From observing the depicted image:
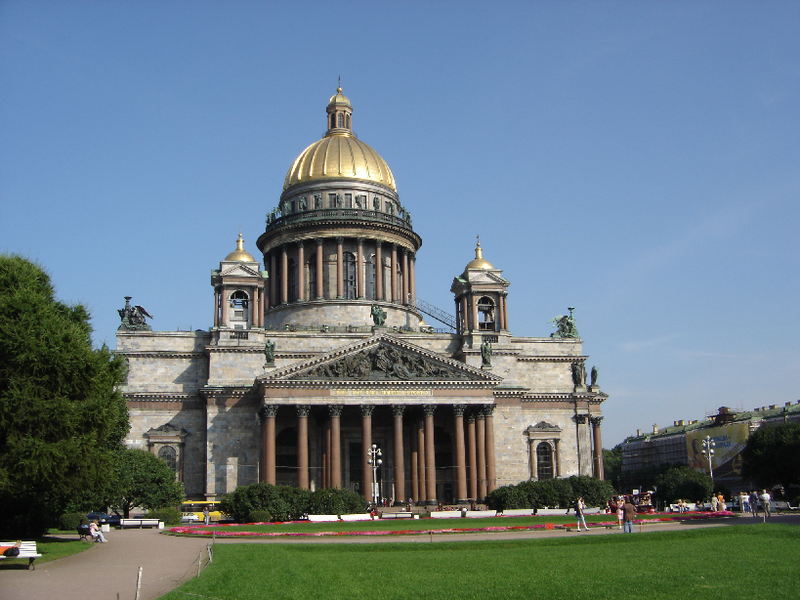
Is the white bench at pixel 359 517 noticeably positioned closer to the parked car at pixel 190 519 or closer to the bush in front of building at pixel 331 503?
the bush in front of building at pixel 331 503

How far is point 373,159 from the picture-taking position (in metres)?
88.6

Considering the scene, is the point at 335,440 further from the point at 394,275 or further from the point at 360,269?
the point at 394,275

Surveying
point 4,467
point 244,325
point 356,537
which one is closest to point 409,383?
point 244,325

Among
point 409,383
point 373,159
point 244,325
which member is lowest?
point 409,383

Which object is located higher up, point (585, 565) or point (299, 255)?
point (299, 255)

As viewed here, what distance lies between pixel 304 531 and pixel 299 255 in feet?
146

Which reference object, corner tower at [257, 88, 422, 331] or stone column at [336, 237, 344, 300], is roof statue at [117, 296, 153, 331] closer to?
corner tower at [257, 88, 422, 331]

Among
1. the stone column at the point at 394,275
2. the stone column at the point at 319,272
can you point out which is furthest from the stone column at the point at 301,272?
the stone column at the point at 394,275

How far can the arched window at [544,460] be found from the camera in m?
72.6

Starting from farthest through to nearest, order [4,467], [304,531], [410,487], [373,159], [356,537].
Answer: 1. [373,159]
2. [410,487]
3. [304,531]
4. [356,537]
5. [4,467]

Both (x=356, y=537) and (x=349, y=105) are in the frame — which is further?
(x=349, y=105)

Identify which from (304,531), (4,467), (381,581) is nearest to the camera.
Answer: (381,581)

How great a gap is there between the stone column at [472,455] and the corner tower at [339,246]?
618 inches

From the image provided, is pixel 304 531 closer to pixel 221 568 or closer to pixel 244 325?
pixel 221 568
